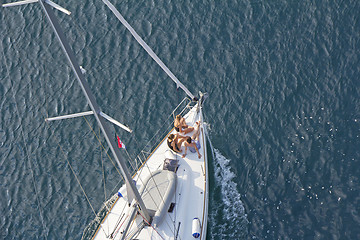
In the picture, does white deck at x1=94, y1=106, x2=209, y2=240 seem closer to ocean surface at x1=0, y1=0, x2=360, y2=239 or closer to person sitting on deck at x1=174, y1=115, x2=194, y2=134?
person sitting on deck at x1=174, y1=115, x2=194, y2=134

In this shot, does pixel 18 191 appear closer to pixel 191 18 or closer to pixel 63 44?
pixel 63 44

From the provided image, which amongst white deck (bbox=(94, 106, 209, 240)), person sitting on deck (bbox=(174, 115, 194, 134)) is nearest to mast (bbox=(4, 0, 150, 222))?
white deck (bbox=(94, 106, 209, 240))

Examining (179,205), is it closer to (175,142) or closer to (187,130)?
(175,142)

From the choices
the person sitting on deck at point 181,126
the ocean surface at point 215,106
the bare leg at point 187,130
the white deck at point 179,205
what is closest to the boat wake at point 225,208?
the ocean surface at point 215,106

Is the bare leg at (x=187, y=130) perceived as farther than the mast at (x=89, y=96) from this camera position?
Yes

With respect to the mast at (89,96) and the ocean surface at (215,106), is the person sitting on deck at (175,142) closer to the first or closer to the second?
the ocean surface at (215,106)

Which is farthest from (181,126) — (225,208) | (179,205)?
(225,208)
